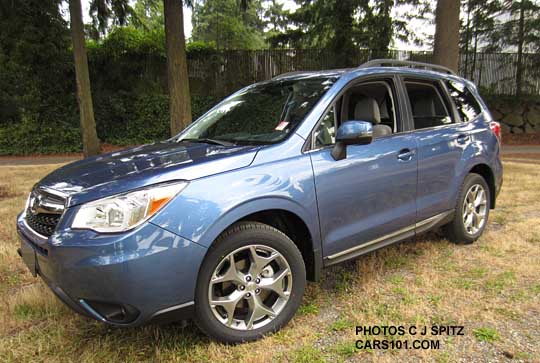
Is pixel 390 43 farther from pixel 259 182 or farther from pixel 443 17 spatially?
pixel 259 182

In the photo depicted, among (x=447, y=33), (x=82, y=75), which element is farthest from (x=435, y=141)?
(x=82, y=75)

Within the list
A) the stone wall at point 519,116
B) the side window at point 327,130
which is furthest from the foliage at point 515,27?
the side window at point 327,130

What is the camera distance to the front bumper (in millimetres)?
2123

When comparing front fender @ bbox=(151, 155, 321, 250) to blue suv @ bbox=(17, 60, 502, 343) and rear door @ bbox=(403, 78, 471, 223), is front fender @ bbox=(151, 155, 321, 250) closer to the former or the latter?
blue suv @ bbox=(17, 60, 502, 343)

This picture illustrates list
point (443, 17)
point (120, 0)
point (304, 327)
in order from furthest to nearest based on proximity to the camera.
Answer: point (120, 0)
point (443, 17)
point (304, 327)

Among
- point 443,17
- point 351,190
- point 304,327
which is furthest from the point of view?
point 443,17

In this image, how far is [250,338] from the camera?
254 cm

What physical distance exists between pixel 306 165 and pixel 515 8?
1668 centimetres

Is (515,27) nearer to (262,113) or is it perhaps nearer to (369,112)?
(369,112)

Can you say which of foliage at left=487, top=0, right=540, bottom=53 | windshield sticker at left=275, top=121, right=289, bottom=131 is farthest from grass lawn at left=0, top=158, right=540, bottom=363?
foliage at left=487, top=0, right=540, bottom=53

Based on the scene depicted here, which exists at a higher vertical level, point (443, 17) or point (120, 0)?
point (120, 0)

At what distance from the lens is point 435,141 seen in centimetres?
370

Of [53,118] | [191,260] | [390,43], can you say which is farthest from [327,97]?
[53,118]

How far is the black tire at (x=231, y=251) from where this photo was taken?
2348mm
